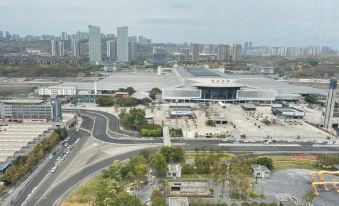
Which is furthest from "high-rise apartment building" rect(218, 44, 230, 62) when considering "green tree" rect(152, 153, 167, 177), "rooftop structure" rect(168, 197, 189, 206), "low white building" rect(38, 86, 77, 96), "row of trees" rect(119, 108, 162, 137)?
"rooftop structure" rect(168, 197, 189, 206)

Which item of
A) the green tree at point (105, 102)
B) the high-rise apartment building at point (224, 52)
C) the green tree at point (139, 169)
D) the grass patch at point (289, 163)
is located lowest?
the grass patch at point (289, 163)

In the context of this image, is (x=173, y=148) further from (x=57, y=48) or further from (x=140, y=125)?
(x=57, y=48)

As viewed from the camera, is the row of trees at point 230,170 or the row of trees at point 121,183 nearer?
the row of trees at point 121,183

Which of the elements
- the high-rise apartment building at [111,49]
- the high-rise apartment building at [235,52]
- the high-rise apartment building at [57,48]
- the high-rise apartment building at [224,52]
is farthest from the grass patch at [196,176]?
the high-rise apartment building at [57,48]

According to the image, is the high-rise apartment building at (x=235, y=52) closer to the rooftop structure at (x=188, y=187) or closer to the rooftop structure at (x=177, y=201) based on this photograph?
the rooftop structure at (x=188, y=187)

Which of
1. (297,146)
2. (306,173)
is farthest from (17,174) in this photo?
(297,146)

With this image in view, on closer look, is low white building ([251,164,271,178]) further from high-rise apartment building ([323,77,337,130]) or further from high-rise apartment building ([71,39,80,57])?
high-rise apartment building ([71,39,80,57])
